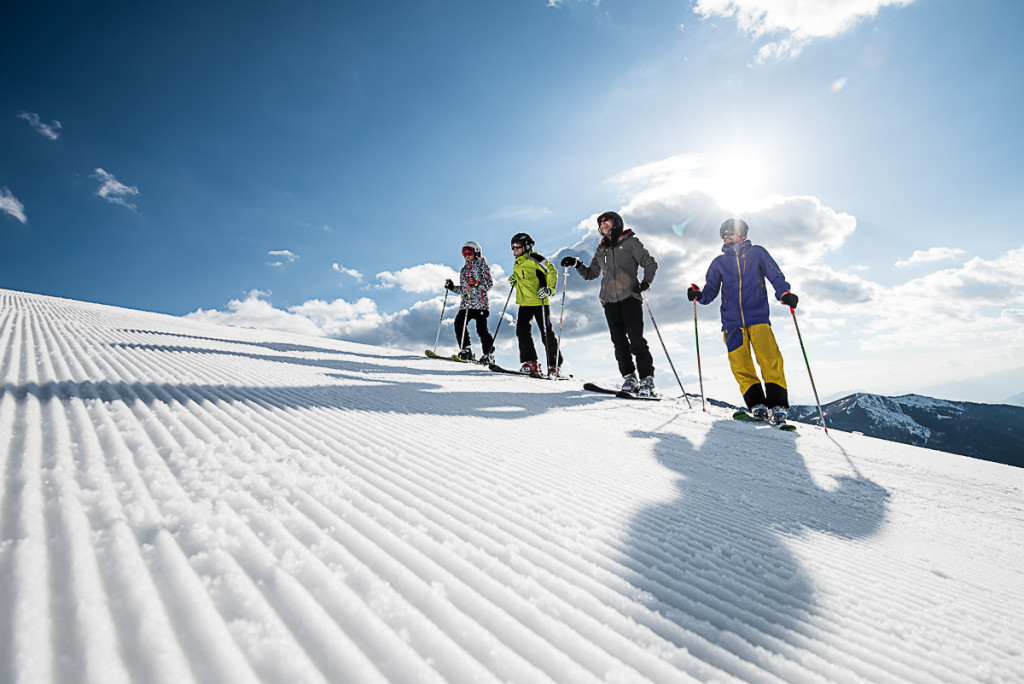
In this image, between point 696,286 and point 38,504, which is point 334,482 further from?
point 696,286

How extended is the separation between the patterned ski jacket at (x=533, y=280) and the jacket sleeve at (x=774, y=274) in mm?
3120

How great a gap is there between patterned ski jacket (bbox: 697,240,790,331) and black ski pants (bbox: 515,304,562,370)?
2784 millimetres

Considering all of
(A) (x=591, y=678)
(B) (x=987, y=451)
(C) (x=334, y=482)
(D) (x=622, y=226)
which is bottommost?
(B) (x=987, y=451)

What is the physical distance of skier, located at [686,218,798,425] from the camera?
15.2 feet

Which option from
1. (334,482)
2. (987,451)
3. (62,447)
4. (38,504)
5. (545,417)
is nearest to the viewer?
(38,504)

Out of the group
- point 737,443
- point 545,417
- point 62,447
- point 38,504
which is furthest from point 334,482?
point 737,443

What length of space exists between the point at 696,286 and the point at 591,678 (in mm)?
5138

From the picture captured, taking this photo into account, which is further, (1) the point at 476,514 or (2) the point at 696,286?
(2) the point at 696,286

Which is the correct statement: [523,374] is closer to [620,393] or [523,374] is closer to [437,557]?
[620,393]

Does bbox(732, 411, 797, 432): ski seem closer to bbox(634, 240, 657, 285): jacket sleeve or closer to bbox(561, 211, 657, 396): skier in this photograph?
bbox(561, 211, 657, 396): skier

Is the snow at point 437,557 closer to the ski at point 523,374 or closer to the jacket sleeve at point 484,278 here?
the ski at point 523,374

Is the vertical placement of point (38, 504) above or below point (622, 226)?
below

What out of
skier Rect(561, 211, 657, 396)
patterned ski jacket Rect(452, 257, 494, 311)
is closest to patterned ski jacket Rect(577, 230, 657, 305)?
skier Rect(561, 211, 657, 396)

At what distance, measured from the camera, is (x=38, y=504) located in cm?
98
